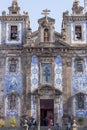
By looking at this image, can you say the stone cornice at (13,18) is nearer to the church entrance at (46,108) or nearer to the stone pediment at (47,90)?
the stone pediment at (47,90)

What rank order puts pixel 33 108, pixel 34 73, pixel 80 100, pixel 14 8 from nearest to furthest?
pixel 33 108 < pixel 80 100 < pixel 34 73 < pixel 14 8

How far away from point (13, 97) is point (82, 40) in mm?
8755

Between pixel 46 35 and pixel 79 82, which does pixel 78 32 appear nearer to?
pixel 46 35

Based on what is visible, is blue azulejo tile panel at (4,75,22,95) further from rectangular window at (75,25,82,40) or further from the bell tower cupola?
rectangular window at (75,25,82,40)

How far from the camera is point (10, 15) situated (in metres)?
41.3

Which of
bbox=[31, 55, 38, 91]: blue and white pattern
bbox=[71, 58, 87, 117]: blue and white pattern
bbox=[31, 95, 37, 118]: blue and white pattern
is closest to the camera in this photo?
bbox=[31, 95, 37, 118]: blue and white pattern

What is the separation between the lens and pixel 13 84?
130 ft

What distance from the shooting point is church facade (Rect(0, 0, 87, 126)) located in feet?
128

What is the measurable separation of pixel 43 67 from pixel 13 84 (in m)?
3.30

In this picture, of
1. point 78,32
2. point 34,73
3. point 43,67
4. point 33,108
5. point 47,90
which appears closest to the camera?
point 33,108

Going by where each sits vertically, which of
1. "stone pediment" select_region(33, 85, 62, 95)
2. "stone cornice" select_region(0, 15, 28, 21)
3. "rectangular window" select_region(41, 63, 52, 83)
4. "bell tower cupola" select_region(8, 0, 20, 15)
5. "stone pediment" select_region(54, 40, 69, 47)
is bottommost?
"stone pediment" select_region(33, 85, 62, 95)

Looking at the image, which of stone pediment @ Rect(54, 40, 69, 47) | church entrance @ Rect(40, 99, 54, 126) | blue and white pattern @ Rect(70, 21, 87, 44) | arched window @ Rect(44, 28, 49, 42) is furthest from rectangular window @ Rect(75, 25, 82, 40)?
church entrance @ Rect(40, 99, 54, 126)

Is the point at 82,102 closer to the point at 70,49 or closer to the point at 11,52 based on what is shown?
the point at 70,49

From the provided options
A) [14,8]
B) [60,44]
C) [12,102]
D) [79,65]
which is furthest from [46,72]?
[14,8]
